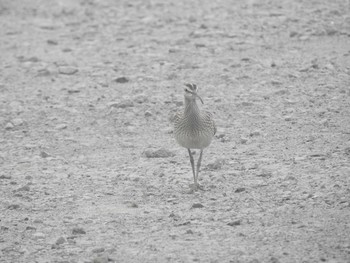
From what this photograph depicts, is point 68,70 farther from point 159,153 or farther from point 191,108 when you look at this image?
point 191,108

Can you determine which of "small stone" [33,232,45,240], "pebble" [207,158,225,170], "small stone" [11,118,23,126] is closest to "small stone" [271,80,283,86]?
"pebble" [207,158,225,170]

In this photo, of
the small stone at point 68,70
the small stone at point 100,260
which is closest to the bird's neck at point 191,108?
the small stone at point 100,260

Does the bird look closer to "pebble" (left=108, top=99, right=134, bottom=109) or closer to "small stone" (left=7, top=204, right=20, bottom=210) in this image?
"small stone" (left=7, top=204, right=20, bottom=210)

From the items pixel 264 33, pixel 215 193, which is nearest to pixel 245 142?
pixel 215 193

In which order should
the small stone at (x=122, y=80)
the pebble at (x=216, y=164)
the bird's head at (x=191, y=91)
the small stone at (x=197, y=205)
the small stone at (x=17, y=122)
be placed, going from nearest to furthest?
the small stone at (x=197, y=205), the bird's head at (x=191, y=91), the pebble at (x=216, y=164), the small stone at (x=17, y=122), the small stone at (x=122, y=80)

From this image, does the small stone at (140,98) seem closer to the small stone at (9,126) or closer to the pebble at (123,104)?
the pebble at (123,104)

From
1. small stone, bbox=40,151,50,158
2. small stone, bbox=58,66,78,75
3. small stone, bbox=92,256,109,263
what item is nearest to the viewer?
small stone, bbox=92,256,109,263

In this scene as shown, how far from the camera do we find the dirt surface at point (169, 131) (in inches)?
305

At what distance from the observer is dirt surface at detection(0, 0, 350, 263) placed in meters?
7.75

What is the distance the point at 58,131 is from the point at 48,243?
13.3ft

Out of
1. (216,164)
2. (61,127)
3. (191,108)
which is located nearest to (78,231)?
(191,108)

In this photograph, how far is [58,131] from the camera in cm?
1174

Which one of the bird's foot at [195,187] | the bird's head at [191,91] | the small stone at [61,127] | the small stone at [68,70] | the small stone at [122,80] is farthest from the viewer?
the small stone at [68,70]

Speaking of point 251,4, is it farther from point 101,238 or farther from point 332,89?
point 101,238
